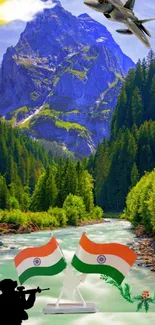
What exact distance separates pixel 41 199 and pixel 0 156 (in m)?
63.3

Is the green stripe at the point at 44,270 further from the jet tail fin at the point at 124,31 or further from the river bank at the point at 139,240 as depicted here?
the river bank at the point at 139,240

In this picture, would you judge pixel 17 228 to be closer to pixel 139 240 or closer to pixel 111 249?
pixel 139 240

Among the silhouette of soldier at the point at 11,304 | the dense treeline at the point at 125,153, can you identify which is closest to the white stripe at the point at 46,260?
the silhouette of soldier at the point at 11,304

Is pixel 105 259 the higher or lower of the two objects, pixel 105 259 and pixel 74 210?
the higher

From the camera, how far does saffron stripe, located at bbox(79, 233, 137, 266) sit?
11.4 metres

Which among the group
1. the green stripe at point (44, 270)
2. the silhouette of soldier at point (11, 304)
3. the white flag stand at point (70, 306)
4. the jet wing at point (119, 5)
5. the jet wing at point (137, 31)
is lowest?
the white flag stand at point (70, 306)

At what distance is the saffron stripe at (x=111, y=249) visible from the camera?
11359 mm

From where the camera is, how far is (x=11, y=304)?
4926 mm

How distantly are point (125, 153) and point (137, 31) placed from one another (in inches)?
5509

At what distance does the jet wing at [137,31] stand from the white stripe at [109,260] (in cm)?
750

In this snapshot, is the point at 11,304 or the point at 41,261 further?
the point at 41,261

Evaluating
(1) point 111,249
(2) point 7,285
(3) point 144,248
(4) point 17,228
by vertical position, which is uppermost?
(2) point 7,285

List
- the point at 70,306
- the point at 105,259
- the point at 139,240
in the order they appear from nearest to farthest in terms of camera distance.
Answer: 1. the point at 105,259
2. the point at 70,306
3. the point at 139,240

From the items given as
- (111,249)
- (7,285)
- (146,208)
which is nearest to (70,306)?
(111,249)
